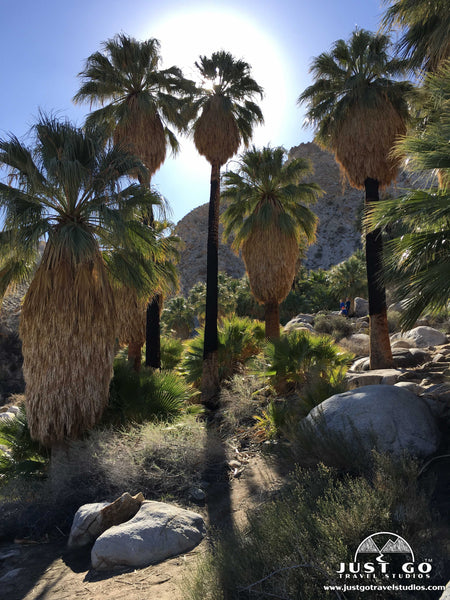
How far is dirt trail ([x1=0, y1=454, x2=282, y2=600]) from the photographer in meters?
4.50

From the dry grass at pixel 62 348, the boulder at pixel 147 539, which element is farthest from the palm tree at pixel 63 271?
the boulder at pixel 147 539

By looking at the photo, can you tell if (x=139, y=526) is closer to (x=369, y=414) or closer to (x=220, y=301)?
(x=369, y=414)

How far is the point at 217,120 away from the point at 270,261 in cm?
547

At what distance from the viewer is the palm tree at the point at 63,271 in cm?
856

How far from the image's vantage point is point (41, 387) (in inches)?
340

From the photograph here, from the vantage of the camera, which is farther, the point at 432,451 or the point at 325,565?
the point at 432,451

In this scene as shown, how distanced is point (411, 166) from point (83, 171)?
6285mm

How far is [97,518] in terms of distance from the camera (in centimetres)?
596

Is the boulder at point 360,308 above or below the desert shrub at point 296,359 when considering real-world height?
above

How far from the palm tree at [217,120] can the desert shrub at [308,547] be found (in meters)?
11.1

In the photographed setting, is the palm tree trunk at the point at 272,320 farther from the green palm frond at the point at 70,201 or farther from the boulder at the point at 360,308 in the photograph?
the boulder at the point at 360,308

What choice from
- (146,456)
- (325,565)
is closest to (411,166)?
(325,565)

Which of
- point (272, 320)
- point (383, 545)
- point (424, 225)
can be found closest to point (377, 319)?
point (272, 320)

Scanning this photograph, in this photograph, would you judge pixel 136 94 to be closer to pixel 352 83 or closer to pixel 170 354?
pixel 352 83
